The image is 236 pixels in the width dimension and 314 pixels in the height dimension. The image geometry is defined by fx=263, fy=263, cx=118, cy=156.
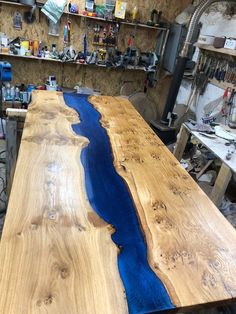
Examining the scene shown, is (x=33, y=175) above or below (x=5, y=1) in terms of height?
below

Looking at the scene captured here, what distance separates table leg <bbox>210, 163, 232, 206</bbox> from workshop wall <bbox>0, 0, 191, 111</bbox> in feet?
9.29

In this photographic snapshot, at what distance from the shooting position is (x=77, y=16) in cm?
361

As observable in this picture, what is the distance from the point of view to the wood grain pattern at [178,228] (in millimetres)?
683

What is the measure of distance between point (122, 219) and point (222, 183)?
1209 millimetres

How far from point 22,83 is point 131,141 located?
3.06m

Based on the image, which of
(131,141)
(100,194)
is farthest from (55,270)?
(131,141)

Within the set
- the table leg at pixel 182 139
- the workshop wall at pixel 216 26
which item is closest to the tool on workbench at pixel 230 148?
the table leg at pixel 182 139

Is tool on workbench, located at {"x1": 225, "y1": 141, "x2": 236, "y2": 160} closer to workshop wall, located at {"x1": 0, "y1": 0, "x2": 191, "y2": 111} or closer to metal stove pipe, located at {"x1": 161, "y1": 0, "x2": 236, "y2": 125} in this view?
metal stove pipe, located at {"x1": 161, "y1": 0, "x2": 236, "y2": 125}

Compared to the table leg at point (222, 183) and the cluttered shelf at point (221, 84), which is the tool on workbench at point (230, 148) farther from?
the cluttered shelf at point (221, 84)

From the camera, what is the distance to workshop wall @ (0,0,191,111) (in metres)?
3.56

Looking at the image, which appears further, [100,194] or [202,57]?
[202,57]

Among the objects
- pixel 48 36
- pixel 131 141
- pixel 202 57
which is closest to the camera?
pixel 131 141

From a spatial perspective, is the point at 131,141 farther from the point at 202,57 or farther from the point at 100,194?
the point at 202,57

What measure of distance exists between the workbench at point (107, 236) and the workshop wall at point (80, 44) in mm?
2839
